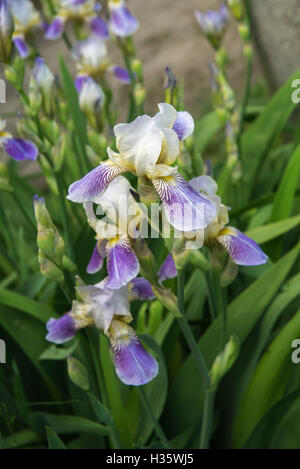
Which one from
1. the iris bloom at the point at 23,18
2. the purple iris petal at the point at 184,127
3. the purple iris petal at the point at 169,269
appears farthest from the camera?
the iris bloom at the point at 23,18

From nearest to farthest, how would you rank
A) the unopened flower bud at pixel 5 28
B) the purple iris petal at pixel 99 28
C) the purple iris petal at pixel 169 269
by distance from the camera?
the purple iris petal at pixel 169 269 → the unopened flower bud at pixel 5 28 → the purple iris petal at pixel 99 28

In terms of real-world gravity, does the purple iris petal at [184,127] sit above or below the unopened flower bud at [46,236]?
above

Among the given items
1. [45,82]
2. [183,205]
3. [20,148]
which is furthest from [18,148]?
[183,205]

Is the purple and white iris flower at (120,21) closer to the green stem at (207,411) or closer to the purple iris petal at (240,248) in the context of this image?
the purple iris petal at (240,248)

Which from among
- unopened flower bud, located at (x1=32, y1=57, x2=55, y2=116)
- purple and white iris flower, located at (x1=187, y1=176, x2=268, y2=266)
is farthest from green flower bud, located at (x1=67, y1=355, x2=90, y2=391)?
unopened flower bud, located at (x1=32, y1=57, x2=55, y2=116)

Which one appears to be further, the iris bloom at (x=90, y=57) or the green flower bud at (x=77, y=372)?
the iris bloom at (x=90, y=57)

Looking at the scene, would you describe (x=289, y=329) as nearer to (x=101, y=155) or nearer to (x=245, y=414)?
(x=245, y=414)

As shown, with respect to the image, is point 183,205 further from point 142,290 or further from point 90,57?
point 90,57

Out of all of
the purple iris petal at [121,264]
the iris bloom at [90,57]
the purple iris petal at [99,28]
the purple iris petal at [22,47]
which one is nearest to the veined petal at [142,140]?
the purple iris petal at [121,264]
